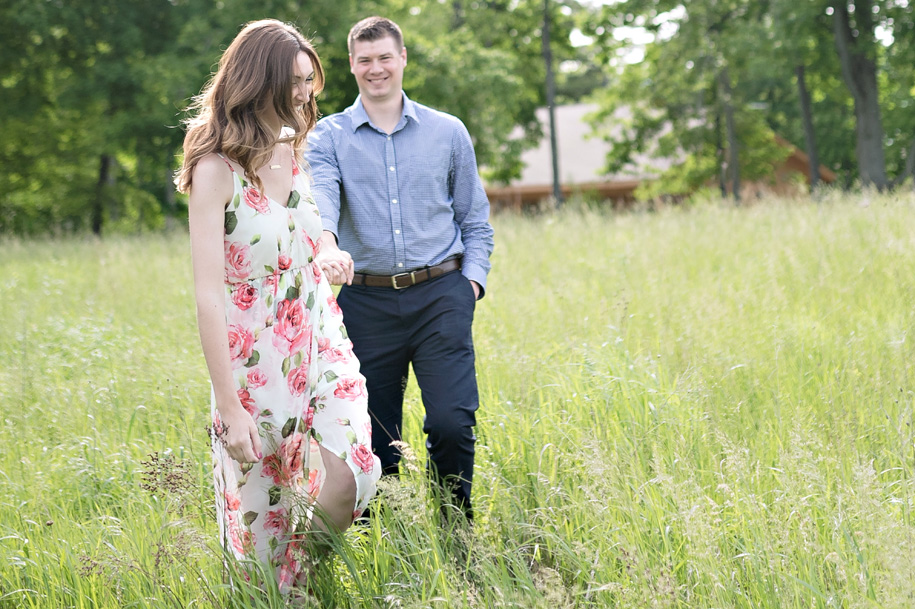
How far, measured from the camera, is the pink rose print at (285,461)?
2.84 metres

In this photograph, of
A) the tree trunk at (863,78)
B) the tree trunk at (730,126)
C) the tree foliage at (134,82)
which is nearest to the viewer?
the tree trunk at (863,78)

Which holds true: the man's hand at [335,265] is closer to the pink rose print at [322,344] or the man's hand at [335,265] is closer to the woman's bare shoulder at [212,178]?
the pink rose print at [322,344]

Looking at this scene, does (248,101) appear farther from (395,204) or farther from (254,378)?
(395,204)

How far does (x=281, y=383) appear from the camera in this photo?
9.07 feet

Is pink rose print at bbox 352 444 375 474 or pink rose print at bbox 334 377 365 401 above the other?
pink rose print at bbox 334 377 365 401

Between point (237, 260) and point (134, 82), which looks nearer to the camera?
point (237, 260)

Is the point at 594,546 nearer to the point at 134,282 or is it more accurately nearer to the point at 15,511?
the point at 15,511

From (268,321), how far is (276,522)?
716mm

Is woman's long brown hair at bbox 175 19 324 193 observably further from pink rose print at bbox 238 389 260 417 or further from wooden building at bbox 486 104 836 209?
wooden building at bbox 486 104 836 209

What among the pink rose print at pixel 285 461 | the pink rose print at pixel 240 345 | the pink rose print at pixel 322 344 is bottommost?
the pink rose print at pixel 285 461

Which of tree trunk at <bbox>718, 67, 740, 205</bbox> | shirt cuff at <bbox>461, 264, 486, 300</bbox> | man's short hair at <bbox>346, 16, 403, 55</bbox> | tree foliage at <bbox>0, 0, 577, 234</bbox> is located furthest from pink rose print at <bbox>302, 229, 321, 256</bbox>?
tree trunk at <bbox>718, 67, 740, 205</bbox>

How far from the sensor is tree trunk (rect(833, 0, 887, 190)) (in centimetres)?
2278

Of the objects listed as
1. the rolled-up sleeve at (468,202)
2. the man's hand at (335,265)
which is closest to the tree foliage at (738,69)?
the rolled-up sleeve at (468,202)

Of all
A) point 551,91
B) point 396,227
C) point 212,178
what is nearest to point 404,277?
point 396,227
